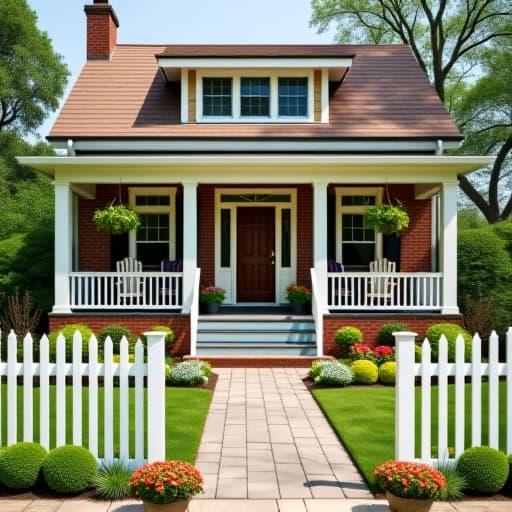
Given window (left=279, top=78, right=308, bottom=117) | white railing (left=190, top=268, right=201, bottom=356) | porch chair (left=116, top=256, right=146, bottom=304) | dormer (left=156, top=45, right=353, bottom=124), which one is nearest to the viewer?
white railing (left=190, top=268, right=201, bottom=356)

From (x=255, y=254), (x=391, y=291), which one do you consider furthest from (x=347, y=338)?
(x=255, y=254)

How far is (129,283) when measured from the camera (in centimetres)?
1384

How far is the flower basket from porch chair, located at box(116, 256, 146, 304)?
8.56 m

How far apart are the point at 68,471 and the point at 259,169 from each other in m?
9.15

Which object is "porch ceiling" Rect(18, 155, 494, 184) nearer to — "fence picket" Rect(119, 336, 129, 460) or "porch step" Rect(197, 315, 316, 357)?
"porch step" Rect(197, 315, 316, 357)

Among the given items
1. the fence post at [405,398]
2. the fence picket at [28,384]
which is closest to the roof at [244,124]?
the fence picket at [28,384]

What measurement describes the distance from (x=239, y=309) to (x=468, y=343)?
18.3ft

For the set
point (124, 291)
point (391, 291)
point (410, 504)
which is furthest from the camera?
point (391, 291)

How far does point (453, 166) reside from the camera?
A: 12.9 meters

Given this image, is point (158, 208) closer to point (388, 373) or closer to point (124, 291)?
point (124, 291)

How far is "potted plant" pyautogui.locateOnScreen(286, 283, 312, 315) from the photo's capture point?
1398 cm

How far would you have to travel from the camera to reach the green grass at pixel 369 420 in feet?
20.1

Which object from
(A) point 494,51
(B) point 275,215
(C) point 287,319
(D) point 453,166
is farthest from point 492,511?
(A) point 494,51

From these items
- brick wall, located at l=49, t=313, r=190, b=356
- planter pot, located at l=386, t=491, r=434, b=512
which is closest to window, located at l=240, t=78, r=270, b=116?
brick wall, located at l=49, t=313, r=190, b=356
